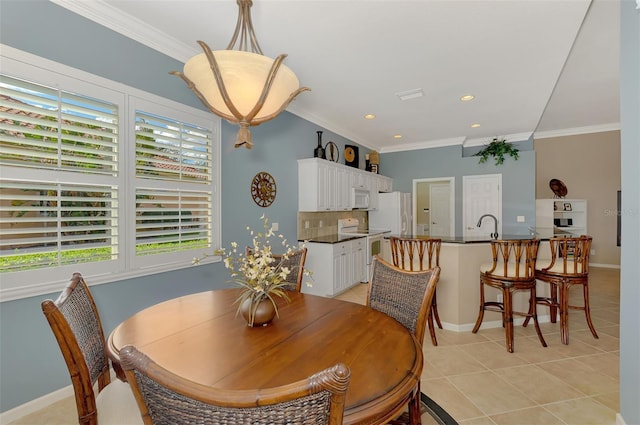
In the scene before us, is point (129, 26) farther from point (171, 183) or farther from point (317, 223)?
point (317, 223)

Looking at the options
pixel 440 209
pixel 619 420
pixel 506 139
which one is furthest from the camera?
pixel 440 209

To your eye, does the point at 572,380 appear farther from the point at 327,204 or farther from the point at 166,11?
the point at 166,11

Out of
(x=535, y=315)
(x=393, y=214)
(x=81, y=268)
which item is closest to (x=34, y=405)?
(x=81, y=268)

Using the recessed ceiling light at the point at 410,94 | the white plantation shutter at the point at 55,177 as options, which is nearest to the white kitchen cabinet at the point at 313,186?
the recessed ceiling light at the point at 410,94

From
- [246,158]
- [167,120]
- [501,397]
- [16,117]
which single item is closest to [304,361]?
[501,397]

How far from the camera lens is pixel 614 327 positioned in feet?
10.9

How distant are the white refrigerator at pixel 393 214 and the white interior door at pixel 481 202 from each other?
120 centimetres

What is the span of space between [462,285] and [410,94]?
8.16 ft

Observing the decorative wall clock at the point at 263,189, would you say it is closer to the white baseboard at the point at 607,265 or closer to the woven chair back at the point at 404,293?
the woven chair back at the point at 404,293

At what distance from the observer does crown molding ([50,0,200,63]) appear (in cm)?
209

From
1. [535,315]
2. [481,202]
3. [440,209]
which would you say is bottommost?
[535,315]

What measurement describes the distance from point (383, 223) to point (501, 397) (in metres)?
4.46

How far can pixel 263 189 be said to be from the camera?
3779 millimetres

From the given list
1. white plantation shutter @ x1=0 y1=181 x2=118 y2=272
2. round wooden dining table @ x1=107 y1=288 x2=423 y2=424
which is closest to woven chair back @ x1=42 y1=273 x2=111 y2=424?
round wooden dining table @ x1=107 y1=288 x2=423 y2=424
